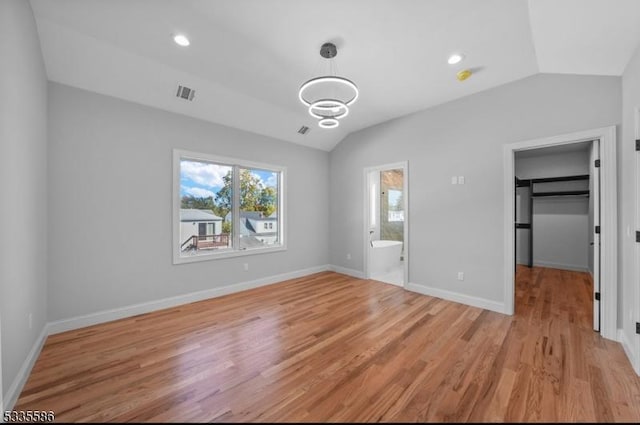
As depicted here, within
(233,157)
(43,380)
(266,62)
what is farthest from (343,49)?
(43,380)

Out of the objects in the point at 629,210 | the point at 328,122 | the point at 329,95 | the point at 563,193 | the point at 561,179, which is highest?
the point at 329,95

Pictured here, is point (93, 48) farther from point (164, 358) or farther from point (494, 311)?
point (494, 311)

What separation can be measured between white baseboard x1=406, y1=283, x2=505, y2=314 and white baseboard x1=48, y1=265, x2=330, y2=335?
2551mm

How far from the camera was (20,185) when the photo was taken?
6.61 ft

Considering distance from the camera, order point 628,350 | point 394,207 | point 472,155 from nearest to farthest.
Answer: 1. point 628,350
2. point 472,155
3. point 394,207

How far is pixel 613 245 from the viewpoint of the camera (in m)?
2.61

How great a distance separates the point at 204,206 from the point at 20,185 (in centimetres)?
215

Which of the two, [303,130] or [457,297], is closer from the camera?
[457,297]

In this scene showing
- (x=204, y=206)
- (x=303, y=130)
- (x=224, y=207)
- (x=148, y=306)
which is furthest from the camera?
(x=303, y=130)

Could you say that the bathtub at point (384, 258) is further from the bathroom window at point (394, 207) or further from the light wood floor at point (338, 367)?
the light wood floor at point (338, 367)

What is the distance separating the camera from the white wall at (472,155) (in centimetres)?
291

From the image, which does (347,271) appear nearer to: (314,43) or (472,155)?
(472,155)

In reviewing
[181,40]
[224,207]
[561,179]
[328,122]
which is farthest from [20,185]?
[561,179]

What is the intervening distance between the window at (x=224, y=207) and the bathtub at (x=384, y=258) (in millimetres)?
1936
